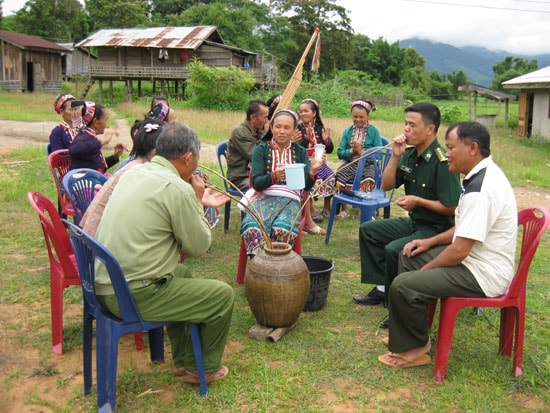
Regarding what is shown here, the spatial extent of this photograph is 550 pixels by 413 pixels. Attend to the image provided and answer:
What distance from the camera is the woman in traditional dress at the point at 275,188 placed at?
4.39m

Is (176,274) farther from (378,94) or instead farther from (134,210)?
(378,94)

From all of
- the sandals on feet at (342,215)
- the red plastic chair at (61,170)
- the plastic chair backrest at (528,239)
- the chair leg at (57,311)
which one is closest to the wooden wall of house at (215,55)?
the sandals on feet at (342,215)

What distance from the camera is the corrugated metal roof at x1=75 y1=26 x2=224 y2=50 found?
30094 millimetres

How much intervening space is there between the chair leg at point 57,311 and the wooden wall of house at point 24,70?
32.3 metres

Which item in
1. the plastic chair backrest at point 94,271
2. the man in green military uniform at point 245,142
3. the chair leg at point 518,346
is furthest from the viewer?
the man in green military uniform at point 245,142

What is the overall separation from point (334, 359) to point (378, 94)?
1217 inches

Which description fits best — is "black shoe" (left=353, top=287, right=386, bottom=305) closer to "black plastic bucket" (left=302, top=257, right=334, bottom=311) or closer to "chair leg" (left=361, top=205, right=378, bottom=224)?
"black plastic bucket" (left=302, top=257, right=334, bottom=311)

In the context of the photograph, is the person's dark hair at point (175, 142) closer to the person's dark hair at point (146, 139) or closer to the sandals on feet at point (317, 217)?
the person's dark hair at point (146, 139)

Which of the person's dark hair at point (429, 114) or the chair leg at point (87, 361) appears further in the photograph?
the person's dark hair at point (429, 114)

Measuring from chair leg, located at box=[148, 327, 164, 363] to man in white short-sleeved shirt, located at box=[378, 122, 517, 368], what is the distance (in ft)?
4.86

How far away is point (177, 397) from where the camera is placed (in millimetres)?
2959

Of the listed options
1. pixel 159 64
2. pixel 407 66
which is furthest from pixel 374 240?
pixel 407 66

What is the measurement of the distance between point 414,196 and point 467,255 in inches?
34.9

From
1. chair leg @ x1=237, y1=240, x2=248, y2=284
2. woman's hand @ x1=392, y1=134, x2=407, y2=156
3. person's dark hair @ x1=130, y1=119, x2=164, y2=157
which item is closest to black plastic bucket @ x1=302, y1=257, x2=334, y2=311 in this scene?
chair leg @ x1=237, y1=240, x2=248, y2=284
